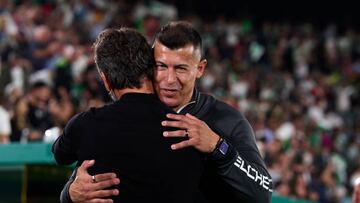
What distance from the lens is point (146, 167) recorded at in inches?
125

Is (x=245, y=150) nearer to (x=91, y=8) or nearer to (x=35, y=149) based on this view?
(x=35, y=149)

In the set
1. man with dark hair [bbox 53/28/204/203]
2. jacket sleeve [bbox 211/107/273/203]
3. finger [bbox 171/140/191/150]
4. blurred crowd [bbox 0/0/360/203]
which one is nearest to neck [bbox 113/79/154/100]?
man with dark hair [bbox 53/28/204/203]

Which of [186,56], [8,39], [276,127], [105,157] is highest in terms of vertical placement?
[276,127]

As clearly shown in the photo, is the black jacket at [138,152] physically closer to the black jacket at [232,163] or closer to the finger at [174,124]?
the finger at [174,124]

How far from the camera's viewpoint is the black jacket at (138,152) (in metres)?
3.19

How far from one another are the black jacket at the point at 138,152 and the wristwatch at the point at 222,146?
90 mm

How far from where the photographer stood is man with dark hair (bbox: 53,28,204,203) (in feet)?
10.5

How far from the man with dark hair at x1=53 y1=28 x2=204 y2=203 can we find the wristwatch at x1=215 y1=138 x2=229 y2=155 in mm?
87

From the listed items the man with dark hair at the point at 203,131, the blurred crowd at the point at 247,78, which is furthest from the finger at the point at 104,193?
the blurred crowd at the point at 247,78

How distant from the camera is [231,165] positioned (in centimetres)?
335

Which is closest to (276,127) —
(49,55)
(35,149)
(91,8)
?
(91,8)

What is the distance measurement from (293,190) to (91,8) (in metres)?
5.22

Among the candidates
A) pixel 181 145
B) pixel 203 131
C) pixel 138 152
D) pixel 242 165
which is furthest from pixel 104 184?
pixel 242 165

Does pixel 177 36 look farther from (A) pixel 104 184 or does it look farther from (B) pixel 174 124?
(A) pixel 104 184
